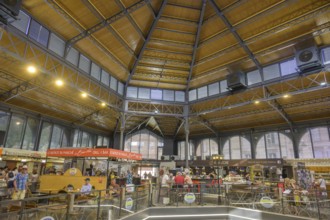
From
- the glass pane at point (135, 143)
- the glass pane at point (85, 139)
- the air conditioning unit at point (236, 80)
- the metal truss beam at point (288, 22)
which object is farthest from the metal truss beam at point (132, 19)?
the glass pane at point (135, 143)

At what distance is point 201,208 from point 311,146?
48.6 ft

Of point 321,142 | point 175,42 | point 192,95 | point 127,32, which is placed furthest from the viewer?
point 192,95

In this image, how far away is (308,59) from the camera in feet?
42.0

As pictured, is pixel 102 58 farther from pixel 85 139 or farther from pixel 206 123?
pixel 206 123

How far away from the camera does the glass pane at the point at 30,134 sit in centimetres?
1758

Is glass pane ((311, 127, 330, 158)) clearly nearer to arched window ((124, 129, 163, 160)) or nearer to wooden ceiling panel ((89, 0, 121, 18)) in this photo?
arched window ((124, 129, 163, 160))

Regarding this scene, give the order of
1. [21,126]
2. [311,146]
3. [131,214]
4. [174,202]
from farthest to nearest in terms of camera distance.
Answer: [311,146]
[21,126]
[174,202]
[131,214]

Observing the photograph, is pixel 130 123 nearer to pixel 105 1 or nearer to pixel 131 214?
pixel 105 1

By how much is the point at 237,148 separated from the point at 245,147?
0.94 m

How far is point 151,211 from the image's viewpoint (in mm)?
9852

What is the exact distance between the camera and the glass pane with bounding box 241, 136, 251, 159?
78.2ft

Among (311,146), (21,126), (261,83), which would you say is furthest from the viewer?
(311,146)

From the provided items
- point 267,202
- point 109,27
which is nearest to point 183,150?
point 267,202

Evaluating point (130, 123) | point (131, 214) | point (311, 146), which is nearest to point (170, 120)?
point (130, 123)
